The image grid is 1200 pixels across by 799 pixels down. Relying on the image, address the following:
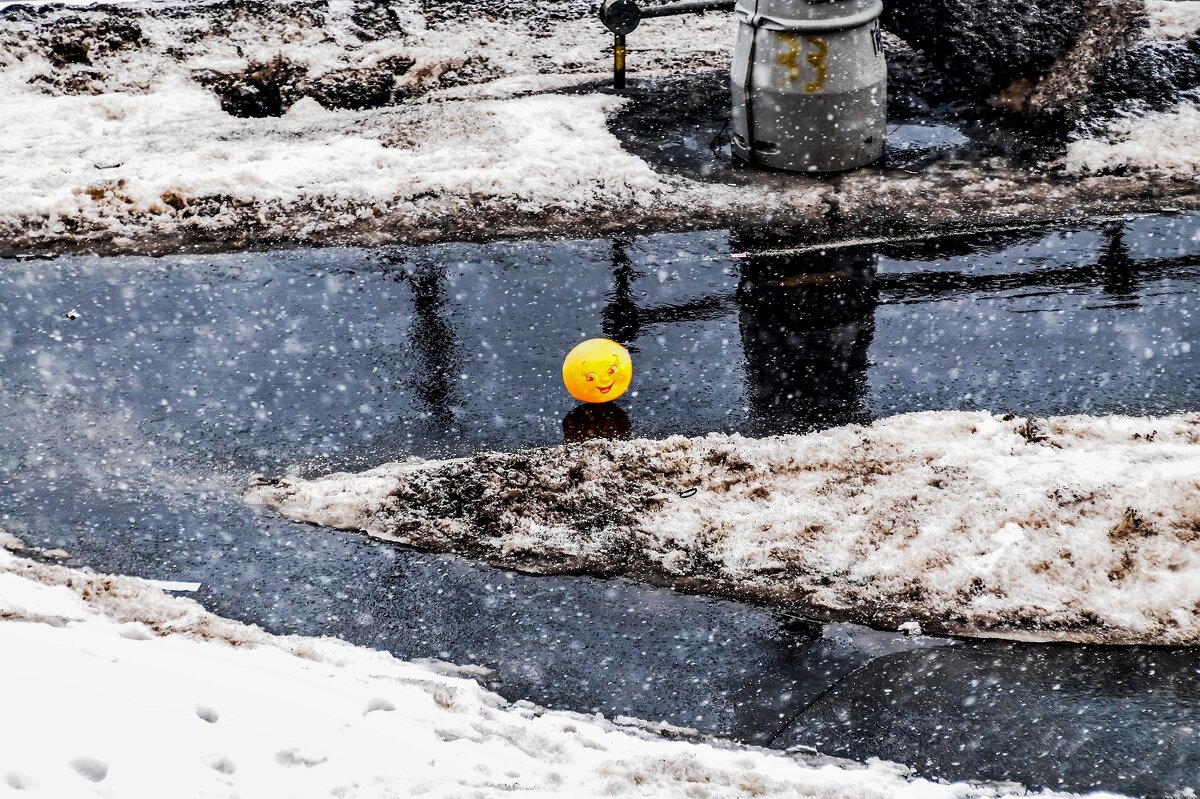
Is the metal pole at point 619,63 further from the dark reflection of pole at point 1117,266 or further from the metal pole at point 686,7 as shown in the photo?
the dark reflection of pole at point 1117,266

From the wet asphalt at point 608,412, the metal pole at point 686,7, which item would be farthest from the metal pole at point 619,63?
the wet asphalt at point 608,412

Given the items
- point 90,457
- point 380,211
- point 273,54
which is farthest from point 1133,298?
point 273,54

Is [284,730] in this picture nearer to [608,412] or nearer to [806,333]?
[608,412]

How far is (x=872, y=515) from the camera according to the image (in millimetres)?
3938

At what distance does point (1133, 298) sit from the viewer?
5.46 meters

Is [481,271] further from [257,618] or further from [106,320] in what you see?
[257,618]

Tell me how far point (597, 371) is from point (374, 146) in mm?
3214

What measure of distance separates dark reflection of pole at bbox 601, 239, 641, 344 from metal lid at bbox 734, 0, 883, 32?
165 centimetres

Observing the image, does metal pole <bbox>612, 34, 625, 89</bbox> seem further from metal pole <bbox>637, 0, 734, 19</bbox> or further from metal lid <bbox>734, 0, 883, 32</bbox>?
metal lid <bbox>734, 0, 883, 32</bbox>

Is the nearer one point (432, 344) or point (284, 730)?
point (284, 730)

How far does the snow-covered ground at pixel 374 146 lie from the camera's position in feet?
20.8

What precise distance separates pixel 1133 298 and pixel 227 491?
14.8 ft

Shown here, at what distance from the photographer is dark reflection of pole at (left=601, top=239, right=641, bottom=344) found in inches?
211

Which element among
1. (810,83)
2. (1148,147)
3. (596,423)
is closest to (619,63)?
(810,83)
